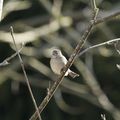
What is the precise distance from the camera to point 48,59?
10141 mm

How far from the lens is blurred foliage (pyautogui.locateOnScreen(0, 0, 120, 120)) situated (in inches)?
348

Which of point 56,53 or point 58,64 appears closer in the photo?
point 58,64

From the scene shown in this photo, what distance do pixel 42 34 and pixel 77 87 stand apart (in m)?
1.01

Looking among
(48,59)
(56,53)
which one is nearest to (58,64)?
A: (56,53)

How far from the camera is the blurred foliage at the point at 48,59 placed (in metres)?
8.85

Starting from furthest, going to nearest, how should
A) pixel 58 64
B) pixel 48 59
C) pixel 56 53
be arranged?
pixel 48 59 → pixel 56 53 → pixel 58 64

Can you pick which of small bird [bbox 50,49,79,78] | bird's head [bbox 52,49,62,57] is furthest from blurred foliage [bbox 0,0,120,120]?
small bird [bbox 50,49,79,78]

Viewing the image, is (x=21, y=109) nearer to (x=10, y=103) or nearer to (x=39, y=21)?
(x=10, y=103)

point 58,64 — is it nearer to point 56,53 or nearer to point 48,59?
point 56,53

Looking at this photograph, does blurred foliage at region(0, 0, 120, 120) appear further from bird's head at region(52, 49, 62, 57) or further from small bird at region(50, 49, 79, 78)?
small bird at region(50, 49, 79, 78)

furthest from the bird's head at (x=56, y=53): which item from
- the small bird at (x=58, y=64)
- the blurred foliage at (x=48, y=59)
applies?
the blurred foliage at (x=48, y=59)

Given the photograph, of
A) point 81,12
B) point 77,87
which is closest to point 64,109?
point 77,87

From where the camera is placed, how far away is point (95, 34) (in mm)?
10195

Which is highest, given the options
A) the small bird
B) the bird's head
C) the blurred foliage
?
the small bird
